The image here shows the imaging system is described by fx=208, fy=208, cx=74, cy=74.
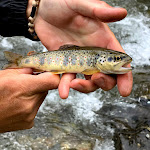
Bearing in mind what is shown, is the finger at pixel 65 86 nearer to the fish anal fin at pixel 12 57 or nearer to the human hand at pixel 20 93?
the human hand at pixel 20 93

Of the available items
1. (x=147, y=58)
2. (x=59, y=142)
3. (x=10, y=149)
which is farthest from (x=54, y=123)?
(x=147, y=58)

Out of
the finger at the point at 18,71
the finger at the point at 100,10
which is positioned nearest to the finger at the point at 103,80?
the finger at the point at 100,10

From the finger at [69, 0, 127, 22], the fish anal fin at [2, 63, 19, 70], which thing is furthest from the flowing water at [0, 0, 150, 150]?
the finger at [69, 0, 127, 22]

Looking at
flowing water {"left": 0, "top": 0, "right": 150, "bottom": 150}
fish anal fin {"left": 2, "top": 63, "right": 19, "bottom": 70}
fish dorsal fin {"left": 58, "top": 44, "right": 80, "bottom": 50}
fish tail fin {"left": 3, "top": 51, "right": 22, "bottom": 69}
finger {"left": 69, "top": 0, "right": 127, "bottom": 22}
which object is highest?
finger {"left": 69, "top": 0, "right": 127, "bottom": 22}

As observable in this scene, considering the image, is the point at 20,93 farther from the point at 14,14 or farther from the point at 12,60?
the point at 14,14

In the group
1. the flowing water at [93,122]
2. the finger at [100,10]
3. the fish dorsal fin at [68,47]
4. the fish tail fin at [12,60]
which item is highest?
the finger at [100,10]

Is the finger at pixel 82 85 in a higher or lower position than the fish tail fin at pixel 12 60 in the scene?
higher

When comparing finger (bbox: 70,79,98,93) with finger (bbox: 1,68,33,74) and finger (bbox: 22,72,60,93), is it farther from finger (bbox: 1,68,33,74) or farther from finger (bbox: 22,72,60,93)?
finger (bbox: 1,68,33,74)
